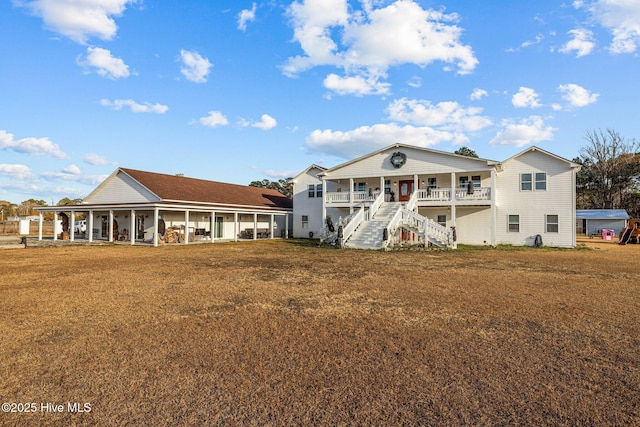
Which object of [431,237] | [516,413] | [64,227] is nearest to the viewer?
[516,413]

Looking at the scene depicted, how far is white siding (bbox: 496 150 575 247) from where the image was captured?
22.5 meters

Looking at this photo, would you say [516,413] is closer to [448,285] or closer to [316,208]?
[448,285]

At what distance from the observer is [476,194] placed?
22766mm

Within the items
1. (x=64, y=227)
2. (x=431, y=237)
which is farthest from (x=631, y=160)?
(x=64, y=227)

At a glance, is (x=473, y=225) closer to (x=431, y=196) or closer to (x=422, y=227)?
(x=431, y=196)

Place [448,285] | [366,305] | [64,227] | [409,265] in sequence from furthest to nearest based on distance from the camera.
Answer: [64,227] → [409,265] → [448,285] → [366,305]

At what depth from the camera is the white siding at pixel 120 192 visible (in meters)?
25.5

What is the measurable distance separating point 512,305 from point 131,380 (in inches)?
278

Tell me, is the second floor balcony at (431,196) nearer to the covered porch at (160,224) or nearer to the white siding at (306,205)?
the white siding at (306,205)

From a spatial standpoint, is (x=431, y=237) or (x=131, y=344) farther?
(x=431, y=237)

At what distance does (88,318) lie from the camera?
6.30 m

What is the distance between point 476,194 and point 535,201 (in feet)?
13.9

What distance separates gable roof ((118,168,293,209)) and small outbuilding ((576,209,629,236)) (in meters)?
33.6

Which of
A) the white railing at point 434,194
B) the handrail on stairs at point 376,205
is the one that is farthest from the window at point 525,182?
the handrail on stairs at point 376,205
